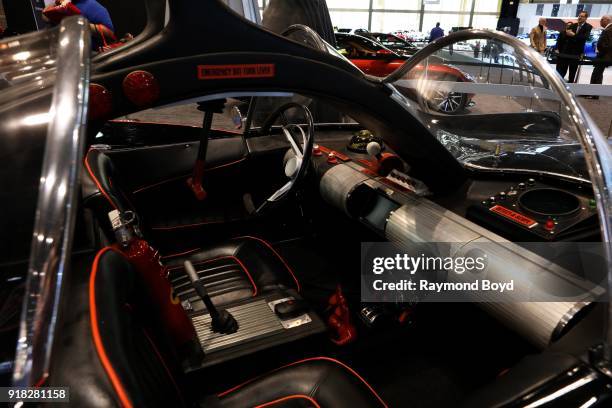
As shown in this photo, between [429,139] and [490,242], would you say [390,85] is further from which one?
[490,242]

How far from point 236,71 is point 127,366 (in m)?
0.78

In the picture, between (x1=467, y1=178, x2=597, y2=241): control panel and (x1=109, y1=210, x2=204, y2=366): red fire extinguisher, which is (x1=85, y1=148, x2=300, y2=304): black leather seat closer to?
(x1=109, y1=210, x2=204, y2=366): red fire extinguisher

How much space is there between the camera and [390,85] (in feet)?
4.63

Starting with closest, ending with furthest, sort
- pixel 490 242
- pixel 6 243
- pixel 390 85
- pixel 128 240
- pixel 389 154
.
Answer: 1. pixel 6 243
2. pixel 128 240
3. pixel 490 242
4. pixel 390 85
5. pixel 389 154

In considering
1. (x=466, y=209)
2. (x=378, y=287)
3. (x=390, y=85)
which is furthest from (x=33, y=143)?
(x=378, y=287)

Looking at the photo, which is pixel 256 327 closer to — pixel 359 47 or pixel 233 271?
pixel 233 271

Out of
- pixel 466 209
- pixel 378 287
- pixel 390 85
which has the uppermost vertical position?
pixel 390 85

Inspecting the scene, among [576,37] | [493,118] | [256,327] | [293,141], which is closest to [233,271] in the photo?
[256,327]

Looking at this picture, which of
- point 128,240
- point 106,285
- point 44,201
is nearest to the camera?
point 44,201

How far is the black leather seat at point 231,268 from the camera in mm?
1690

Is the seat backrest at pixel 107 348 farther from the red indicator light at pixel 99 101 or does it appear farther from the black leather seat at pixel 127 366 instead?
the red indicator light at pixel 99 101

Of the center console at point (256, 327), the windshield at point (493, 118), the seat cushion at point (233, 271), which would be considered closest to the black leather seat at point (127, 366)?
the center console at point (256, 327)

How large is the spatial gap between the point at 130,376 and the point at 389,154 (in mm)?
1401

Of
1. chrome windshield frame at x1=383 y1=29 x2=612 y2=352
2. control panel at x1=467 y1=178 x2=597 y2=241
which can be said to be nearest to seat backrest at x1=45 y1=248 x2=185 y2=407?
chrome windshield frame at x1=383 y1=29 x2=612 y2=352
